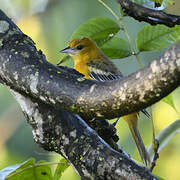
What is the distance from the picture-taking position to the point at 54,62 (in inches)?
176

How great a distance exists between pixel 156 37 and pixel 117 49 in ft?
0.68

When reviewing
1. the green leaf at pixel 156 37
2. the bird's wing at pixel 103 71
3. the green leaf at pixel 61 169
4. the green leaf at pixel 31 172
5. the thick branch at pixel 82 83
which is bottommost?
the bird's wing at pixel 103 71

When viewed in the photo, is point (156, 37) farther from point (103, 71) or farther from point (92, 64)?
point (92, 64)

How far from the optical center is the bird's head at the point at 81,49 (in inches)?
175

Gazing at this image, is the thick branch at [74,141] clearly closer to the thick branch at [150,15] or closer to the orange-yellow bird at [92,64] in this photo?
the thick branch at [150,15]

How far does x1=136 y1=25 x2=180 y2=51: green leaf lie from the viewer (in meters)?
1.84

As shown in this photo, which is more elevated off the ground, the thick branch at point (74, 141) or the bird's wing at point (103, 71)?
the thick branch at point (74, 141)

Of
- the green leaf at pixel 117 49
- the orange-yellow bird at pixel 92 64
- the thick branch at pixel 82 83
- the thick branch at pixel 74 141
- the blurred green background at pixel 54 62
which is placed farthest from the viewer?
the orange-yellow bird at pixel 92 64

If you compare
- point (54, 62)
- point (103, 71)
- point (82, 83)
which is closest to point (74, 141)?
point (82, 83)

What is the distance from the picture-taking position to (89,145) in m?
1.72

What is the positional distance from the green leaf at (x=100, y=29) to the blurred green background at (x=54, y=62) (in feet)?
3.87

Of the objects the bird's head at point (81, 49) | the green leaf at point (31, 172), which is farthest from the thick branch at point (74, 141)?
the bird's head at point (81, 49)

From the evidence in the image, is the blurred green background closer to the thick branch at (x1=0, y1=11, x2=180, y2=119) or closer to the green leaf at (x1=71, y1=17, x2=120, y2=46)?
the green leaf at (x1=71, y1=17, x2=120, y2=46)

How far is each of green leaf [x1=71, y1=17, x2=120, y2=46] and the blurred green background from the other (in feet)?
3.87
